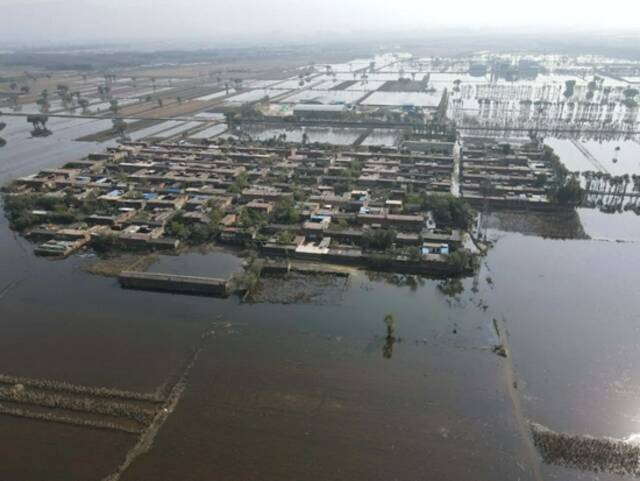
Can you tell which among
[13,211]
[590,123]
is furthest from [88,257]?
[590,123]

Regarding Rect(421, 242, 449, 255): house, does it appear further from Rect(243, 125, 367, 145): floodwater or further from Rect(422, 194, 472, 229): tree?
Rect(243, 125, 367, 145): floodwater

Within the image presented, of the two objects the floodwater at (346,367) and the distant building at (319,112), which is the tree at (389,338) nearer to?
the floodwater at (346,367)

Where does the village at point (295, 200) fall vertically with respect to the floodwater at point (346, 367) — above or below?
above

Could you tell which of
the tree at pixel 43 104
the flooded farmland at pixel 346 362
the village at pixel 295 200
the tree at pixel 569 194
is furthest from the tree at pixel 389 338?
the tree at pixel 43 104

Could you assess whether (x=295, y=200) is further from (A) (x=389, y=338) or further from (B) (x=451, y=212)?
(A) (x=389, y=338)

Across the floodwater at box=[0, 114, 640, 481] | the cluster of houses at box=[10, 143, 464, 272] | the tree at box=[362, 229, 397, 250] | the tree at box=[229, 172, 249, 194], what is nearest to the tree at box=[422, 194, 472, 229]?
the cluster of houses at box=[10, 143, 464, 272]

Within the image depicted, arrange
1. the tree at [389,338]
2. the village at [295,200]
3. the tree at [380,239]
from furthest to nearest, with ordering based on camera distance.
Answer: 1. the village at [295,200]
2. the tree at [380,239]
3. the tree at [389,338]
